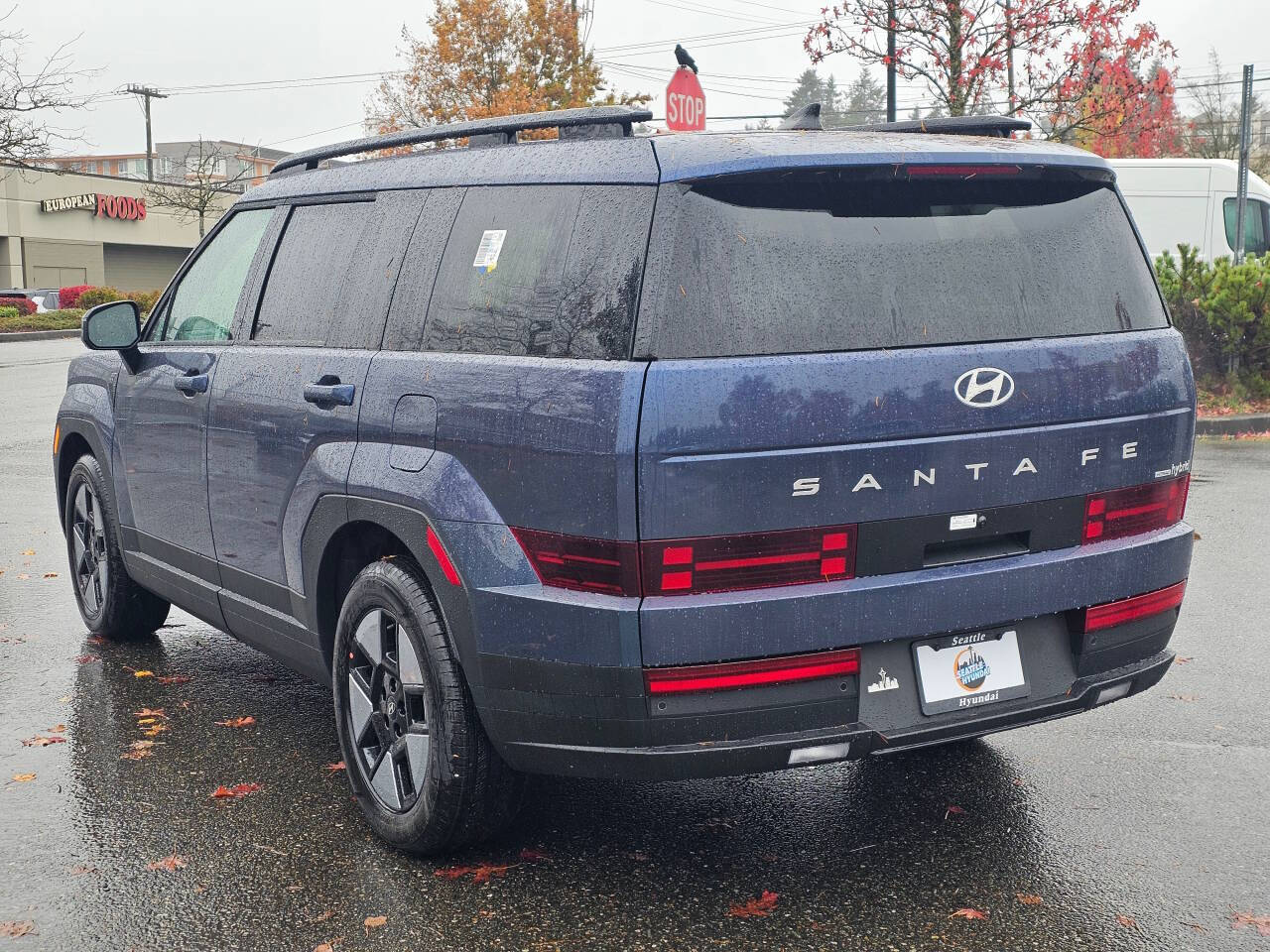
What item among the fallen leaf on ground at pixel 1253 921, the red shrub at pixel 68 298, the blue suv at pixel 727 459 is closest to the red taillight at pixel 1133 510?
the blue suv at pixel 727 459

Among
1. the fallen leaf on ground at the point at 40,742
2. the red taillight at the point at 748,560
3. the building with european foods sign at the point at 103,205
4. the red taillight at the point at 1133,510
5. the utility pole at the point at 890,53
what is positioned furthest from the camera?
the building with european foods sign at the point at 103,205

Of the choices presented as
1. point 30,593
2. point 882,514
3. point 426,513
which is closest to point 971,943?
→ point 882,514

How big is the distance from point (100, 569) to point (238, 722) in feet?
4.91

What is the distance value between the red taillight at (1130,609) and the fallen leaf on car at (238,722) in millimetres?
3080

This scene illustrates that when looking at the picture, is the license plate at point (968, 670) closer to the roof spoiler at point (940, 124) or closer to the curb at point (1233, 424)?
the roof spoiler at point (940, 124)

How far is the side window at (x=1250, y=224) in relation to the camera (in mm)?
21203

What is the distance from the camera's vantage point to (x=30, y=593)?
24.1 feet

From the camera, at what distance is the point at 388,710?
12.9ft

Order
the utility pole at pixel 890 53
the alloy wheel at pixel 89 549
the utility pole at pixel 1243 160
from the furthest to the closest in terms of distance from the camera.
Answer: the utility pole at pixel 1243 160 < the utility pole at pixel 890 53 < the alloy wheel at pixel 89 549

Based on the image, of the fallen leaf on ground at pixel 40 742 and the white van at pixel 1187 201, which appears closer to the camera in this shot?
the fallen leaf on ground at pixel 40 742

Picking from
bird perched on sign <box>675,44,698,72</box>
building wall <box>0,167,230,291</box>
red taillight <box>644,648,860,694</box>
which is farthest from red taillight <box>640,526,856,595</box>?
building wall <box>0,167,230,291</box>

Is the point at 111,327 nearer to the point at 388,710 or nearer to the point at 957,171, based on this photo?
the point at 388,710

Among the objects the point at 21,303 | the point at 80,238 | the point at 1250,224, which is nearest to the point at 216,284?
the point at 1250,224

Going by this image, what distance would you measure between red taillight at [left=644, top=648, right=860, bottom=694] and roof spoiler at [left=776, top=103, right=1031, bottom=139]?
168cm
